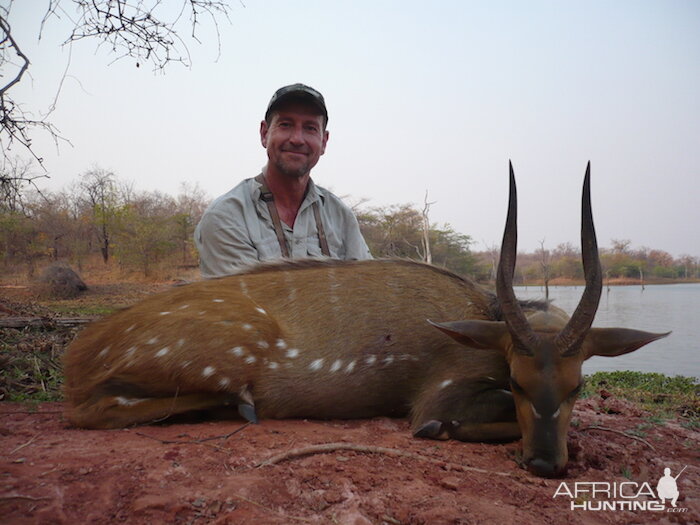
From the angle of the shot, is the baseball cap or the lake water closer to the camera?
the baseball cap

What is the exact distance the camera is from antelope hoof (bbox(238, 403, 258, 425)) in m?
3.30

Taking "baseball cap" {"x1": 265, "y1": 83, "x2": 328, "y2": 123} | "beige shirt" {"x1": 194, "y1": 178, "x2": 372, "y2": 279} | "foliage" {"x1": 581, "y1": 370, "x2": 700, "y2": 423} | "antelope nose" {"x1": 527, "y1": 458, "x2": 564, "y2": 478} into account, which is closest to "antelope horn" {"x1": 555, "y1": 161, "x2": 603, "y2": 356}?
"antelope nose" {"x1": 527, "y1": 458, "x2": 564, "y2": 478}

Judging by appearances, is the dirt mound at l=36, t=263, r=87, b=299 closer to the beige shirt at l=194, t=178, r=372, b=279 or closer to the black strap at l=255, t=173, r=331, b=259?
the beige shirt at l=194, t=178, r=372, b=279

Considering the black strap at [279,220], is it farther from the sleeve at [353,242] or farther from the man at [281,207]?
the sleeve at [353,242]

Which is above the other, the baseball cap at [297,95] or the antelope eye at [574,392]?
the baseball cap at [297,95]

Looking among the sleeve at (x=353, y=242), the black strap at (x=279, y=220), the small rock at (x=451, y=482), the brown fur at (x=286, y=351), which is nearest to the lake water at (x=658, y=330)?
the sleeve at (x=353, y=242)

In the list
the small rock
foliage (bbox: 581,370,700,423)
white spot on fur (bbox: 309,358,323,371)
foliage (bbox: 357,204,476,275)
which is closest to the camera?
the small rock

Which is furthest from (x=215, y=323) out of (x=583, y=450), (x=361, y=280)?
(x=583, y=450)

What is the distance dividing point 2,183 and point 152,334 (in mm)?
3593

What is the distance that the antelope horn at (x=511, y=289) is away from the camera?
3.04 meters

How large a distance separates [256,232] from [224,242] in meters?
0.38

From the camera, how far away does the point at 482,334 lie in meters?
3.29

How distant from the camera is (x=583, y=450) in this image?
2.98 metres

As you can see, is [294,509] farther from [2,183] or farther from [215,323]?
[2,183]
